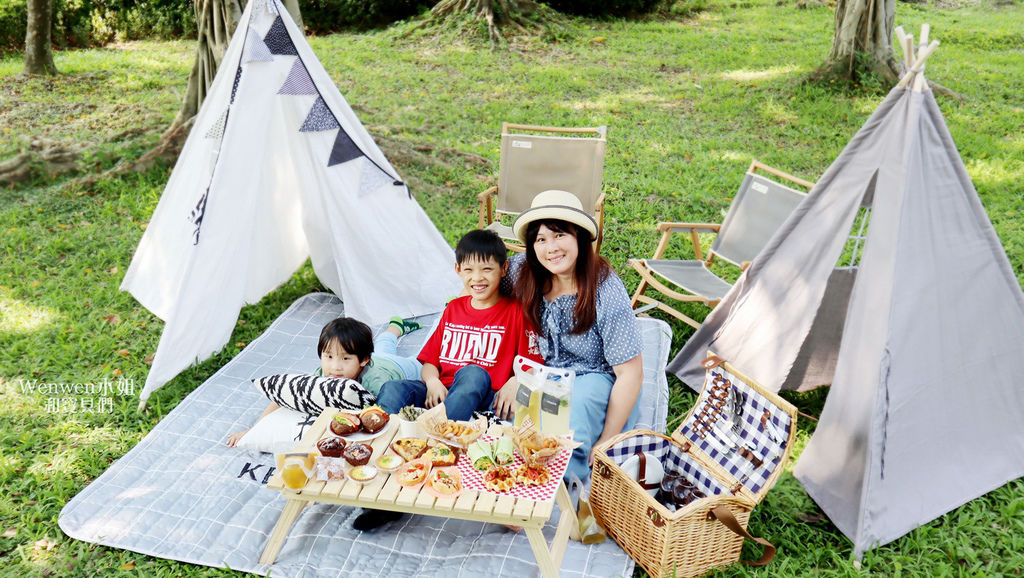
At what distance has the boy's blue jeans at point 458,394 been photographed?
3268 millimetres

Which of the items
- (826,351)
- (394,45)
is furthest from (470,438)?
(394,45)

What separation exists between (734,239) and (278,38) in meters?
3.17

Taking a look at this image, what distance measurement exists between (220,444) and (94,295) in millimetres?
2210

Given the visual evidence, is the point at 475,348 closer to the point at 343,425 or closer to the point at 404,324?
the point at 343,425

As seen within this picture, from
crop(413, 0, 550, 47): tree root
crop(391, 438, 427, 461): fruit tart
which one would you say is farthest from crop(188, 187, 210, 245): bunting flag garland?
crop(413, 0, 550, 47): tree root

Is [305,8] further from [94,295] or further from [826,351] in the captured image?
[826,351]

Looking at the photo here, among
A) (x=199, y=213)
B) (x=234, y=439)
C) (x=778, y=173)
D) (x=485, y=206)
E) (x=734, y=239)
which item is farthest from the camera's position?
(x=485, y=206)

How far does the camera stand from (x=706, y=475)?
3154 mm

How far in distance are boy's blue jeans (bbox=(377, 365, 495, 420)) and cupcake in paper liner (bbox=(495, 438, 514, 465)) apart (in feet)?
1.60

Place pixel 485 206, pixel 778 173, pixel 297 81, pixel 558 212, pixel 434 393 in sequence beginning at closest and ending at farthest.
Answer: pixel 558 212
pixel 434 393
pixel 297 81
pixel 778 173
pixel 485 206

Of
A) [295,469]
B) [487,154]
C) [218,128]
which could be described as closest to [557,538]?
[295,469]

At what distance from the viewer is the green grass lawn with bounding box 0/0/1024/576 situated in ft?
10.5

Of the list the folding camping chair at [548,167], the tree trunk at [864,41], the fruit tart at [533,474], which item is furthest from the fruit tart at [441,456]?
→ the tree trunk at [864,41]

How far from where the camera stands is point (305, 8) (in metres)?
13.2
